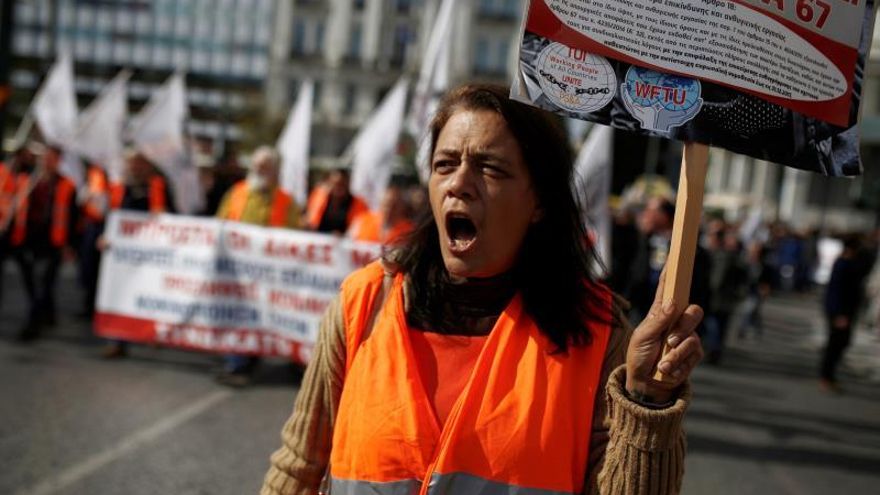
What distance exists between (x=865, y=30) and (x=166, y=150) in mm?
9509

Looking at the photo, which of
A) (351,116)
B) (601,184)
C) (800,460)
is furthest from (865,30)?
(351,116)

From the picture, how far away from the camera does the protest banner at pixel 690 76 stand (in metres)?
1.72

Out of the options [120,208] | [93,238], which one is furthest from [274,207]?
[93,238]

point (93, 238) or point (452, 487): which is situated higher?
point (452, 487)

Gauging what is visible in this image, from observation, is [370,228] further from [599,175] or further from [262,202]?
[599,175]

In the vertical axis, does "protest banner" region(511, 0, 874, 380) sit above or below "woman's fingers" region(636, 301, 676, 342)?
above

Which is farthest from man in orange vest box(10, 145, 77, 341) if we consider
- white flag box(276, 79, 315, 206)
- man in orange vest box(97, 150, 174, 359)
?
white flag box(276, 79, 315, 206)

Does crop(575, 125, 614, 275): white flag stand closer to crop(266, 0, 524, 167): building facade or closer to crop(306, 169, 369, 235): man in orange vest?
crop(306, 169, 369, 235): man in orange vest

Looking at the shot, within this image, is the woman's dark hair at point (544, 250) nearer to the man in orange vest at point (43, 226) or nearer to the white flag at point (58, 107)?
the man in orange vest at point (43, 226)

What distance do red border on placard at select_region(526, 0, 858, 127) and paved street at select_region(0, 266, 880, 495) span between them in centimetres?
380

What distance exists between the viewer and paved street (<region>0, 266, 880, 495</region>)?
5.30m

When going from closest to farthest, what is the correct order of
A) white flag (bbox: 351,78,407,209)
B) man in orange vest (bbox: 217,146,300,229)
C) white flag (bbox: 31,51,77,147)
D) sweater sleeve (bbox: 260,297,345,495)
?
sweater sleeve (bbox: 260,297,345,495)
man in orange vest (bbox: 217,146,300,229)
white flag (bbox: 351,78,407,209)
white flag (bbox: 31,51,77,147)

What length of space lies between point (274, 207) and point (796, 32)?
7017mm

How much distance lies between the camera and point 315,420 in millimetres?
2102
